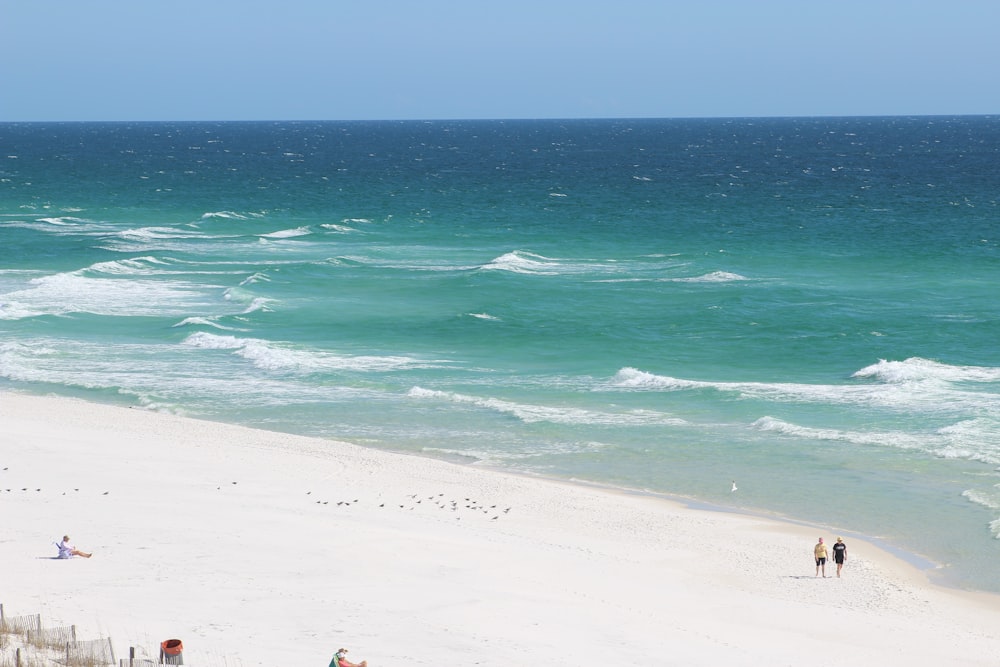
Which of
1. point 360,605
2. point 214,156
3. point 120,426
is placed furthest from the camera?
point 214,156

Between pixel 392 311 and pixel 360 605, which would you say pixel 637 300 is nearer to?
pixel 392 311

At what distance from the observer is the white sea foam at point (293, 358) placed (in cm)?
4694

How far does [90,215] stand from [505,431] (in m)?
67.1

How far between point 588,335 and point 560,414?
11.8 metres

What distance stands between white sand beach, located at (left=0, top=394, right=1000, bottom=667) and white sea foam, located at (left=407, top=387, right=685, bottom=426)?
593cm

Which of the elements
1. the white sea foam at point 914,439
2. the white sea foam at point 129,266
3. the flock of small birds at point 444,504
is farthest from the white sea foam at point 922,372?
the white sea foam at point 129,266

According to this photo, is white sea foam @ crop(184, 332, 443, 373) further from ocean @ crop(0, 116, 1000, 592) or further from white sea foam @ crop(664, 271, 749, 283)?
white sea foam @ crop(664, 271, 749, 283)

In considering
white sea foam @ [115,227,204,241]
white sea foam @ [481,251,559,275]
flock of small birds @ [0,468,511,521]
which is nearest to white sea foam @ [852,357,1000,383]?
flock of small birds @ [0,468,511,521]

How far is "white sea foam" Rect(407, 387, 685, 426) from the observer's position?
39406mm

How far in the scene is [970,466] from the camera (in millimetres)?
34031

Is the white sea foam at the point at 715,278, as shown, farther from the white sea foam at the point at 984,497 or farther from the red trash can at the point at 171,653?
the red trash can at the point at 171,653

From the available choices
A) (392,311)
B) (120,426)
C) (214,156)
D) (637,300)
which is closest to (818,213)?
(637,300)

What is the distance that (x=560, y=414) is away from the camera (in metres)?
40.4

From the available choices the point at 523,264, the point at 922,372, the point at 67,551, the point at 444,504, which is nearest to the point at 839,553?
the point at 444,504
